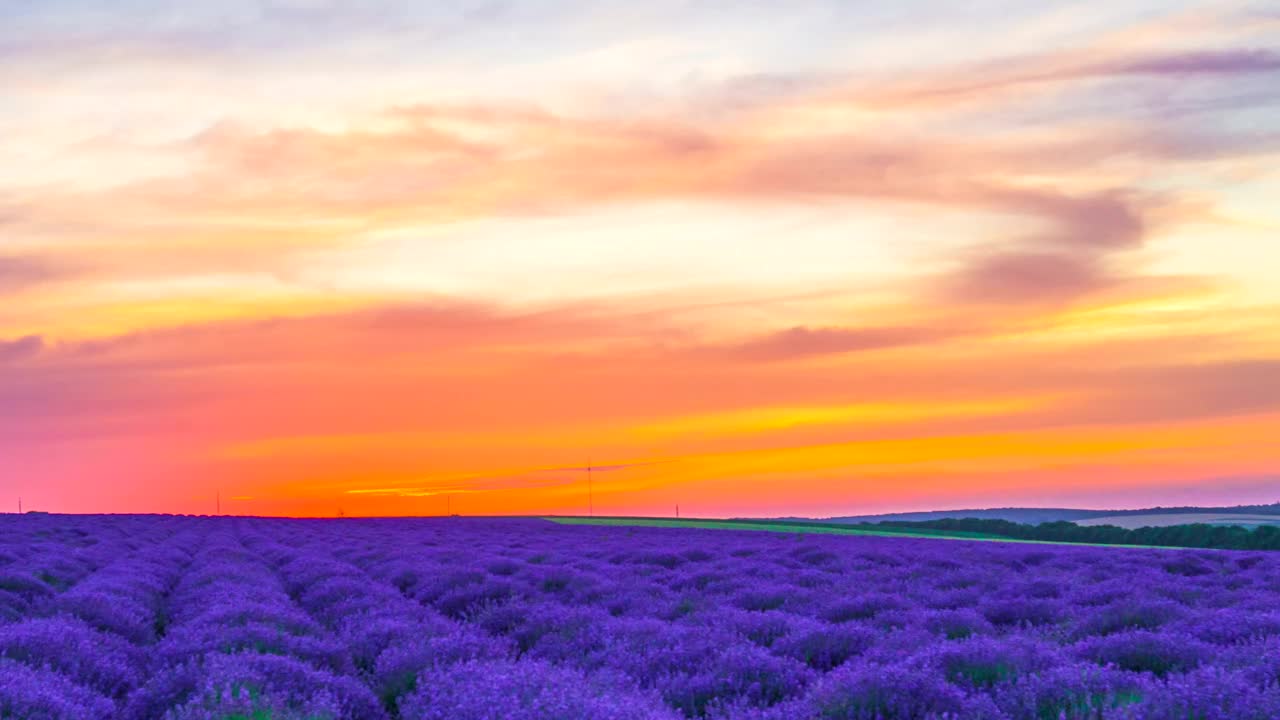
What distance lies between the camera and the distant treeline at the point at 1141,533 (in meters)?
36.3

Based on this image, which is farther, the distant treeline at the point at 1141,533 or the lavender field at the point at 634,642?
the distant treeline at the point at 1141,533

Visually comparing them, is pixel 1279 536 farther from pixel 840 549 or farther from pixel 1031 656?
pixel 1031 656

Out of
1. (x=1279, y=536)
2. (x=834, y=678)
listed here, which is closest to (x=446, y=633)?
(x=834, y=678)

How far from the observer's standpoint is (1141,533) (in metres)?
41.7

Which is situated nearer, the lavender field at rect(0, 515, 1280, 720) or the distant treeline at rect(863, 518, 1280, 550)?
the lavender field at rect(0, 515, 1280, 720)

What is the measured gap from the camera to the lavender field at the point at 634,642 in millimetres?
6645

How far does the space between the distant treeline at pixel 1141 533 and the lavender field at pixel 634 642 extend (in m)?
17.9

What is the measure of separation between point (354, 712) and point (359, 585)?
25.2 feet

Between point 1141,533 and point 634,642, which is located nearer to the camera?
point 634,642

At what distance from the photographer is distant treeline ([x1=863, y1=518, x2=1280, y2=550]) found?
36.3 m

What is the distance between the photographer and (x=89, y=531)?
35688 mm

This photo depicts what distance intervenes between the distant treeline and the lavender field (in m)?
17.9

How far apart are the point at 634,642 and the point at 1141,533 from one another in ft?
122

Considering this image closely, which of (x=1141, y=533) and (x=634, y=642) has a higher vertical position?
(x=1141, y=533)
